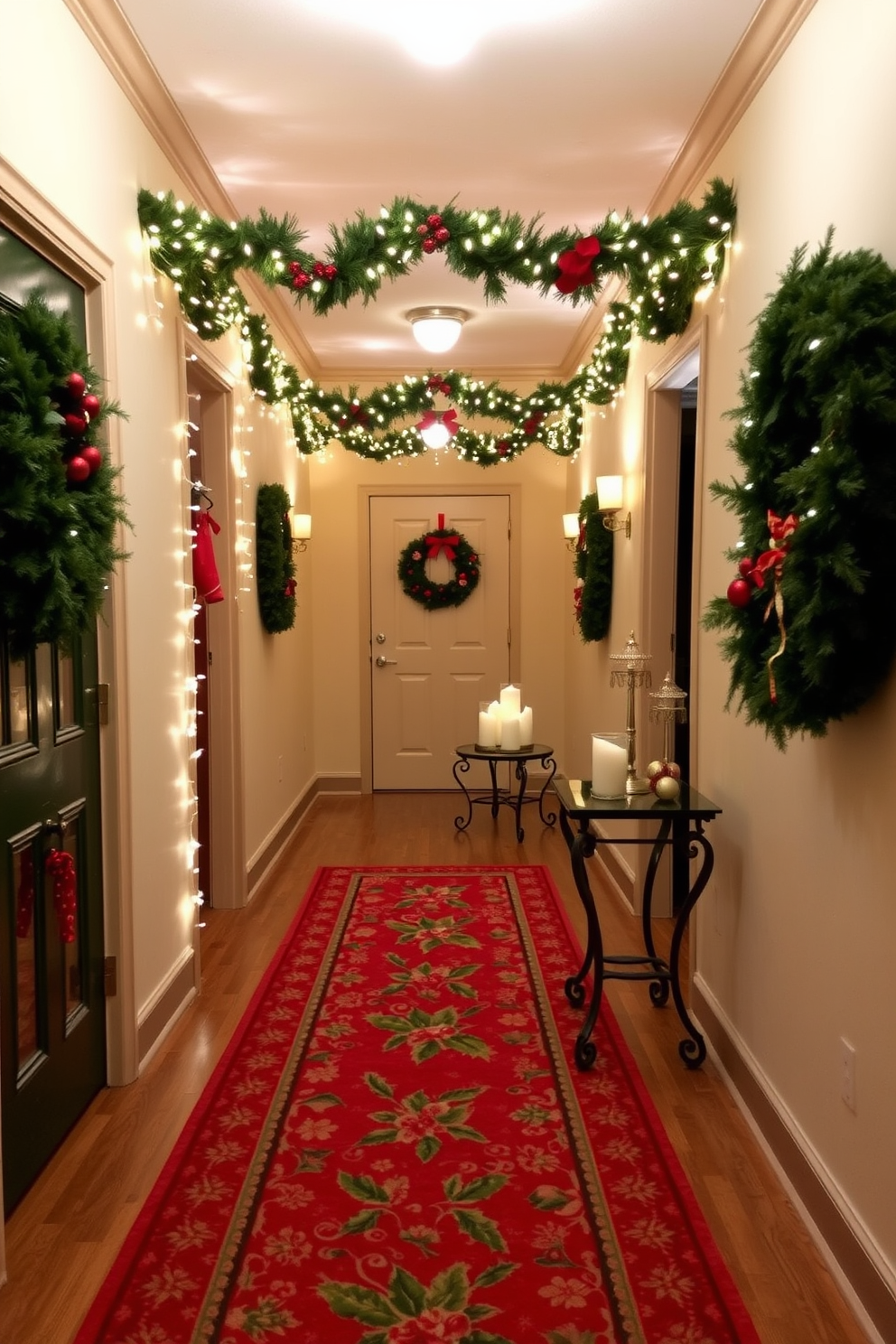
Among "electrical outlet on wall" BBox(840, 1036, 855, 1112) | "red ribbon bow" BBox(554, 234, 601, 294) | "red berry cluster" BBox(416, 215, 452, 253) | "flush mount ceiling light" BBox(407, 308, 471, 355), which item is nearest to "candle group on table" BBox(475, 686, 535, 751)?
"flush mount ceiling light" BBox(407, 308, 471, 355)

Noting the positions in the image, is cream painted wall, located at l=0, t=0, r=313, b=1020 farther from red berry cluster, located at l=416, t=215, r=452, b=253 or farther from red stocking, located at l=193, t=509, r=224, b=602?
red berry cluster, located at l=416, t=215, r=452, b=253

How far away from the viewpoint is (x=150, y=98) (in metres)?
2.91

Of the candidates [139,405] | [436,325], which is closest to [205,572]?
[139,405]

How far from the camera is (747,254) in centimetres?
272

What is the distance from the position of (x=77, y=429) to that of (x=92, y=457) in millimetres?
62

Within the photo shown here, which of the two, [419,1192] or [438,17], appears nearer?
[419,1192]

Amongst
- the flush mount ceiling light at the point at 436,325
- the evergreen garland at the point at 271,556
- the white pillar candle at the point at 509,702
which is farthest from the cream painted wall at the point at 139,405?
the white pillar candle at the point at 509,702

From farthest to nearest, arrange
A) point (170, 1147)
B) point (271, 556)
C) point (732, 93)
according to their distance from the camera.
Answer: point (271, 556) < point (732, 93) < point (170, 1147)

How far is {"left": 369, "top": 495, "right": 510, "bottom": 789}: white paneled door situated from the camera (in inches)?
272

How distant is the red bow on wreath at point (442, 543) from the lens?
684 centimetres

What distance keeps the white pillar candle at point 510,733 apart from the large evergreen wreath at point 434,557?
1.59 meters

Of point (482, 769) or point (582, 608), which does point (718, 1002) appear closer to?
point (582, 608)

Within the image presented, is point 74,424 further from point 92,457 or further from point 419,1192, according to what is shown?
point 419,1192

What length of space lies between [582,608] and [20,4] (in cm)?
362
